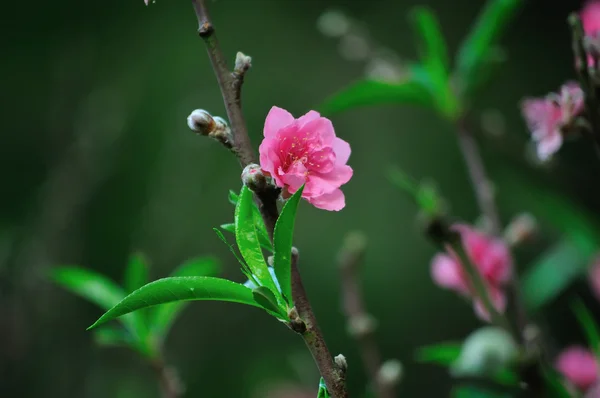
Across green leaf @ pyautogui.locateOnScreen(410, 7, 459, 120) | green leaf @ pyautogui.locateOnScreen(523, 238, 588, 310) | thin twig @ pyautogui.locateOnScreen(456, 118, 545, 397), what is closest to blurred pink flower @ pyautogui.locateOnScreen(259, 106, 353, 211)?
thin twig @ pyautogui.locateOnScreen(456, 118, 545, 397)

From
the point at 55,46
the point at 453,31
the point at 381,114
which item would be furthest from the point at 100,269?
the point at 453,31

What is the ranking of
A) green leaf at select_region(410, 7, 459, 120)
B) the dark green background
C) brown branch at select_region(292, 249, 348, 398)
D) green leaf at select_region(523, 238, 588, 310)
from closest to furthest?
brown branch at select_region(292, 249, 348, 398)
green leaf at select_region(410, 7, 459, 120)
green leaf at select_region(523, 238, 588, 310)
the dark green background

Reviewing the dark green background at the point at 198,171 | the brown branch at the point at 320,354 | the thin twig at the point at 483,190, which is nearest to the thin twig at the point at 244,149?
the brown branch at the point at 320,354

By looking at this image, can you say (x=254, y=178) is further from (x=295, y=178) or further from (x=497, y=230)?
(x=497, y=230)

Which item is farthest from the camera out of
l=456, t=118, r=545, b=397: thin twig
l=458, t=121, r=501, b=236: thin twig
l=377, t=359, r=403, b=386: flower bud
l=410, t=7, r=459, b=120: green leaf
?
l=410, t=7, r=459, b=120: green leaf

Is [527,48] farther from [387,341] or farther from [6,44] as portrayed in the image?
[6,44]

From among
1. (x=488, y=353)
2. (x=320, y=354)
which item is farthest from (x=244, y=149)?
(x=488, y=353)

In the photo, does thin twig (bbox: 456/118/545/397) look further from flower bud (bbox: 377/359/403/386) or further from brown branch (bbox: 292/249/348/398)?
brown branch (bbox: 292/249/348/398)

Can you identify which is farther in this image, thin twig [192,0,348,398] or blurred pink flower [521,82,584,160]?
blurred pink flower [521,82,584,160]
